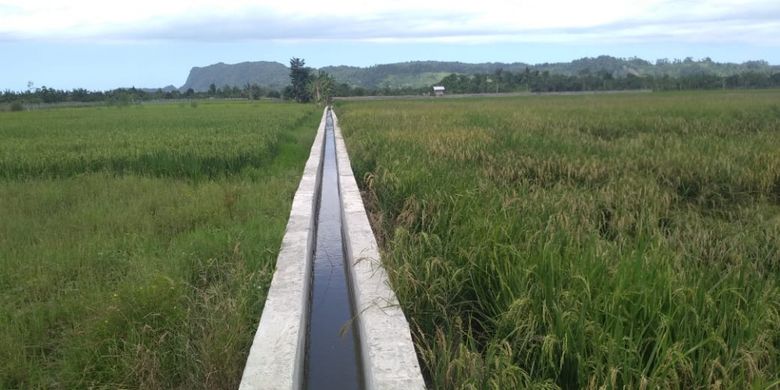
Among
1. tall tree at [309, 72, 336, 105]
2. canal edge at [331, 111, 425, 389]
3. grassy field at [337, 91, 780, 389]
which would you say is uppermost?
tall tree at [309, 72, 336, 105]

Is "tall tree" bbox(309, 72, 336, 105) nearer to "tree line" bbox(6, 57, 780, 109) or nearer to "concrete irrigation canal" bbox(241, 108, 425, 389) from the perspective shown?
"tree line" bbox(6, 57, 780, 109)

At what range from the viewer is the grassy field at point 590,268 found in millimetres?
2307

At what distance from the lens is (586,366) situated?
7.34 ft

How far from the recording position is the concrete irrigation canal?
268cm

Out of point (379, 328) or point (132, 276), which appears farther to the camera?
point (132, 276)

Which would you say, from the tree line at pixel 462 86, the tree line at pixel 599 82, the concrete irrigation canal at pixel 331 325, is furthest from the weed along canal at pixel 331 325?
the tree line at pixel 599 82

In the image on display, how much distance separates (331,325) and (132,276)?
Result: 1.57 metres

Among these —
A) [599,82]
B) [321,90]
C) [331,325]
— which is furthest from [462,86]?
[331,325]

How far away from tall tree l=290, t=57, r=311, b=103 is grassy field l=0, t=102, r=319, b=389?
6798 centimetres

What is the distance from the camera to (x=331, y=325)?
12.8ft

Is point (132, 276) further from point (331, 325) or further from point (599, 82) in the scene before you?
point (599, 82)

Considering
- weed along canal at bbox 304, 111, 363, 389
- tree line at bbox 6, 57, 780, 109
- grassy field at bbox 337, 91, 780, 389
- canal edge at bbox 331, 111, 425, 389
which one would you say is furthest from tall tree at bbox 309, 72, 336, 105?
canal edge at bbox 331, 111, 425, 389

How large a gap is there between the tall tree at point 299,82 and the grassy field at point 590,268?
6961 centimetres

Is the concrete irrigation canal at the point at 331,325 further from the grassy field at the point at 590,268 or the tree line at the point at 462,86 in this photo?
the tree line at the point at 462,86
